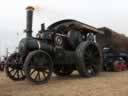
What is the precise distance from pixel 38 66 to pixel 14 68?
1412 mm

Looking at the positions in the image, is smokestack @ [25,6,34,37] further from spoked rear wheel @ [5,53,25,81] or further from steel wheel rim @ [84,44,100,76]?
steel wheel rim @ [84,44,100,76]

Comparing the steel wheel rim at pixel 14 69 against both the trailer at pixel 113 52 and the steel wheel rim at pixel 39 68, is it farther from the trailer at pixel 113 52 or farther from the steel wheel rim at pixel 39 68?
the trailer at pixel 113 52

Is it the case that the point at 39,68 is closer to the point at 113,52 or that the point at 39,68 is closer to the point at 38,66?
the point at 38,66

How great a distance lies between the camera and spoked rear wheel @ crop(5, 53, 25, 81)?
1247cm

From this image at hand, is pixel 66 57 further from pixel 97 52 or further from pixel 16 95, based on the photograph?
pixel 16 95

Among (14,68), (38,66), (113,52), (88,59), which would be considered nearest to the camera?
(38,66)

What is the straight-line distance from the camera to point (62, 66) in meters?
13.9

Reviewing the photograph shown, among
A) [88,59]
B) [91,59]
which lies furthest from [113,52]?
[88,59]

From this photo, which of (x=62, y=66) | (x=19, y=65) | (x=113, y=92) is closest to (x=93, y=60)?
(x=62, y=66)

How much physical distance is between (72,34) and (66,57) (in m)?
1.18

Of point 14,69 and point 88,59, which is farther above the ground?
point 88,59

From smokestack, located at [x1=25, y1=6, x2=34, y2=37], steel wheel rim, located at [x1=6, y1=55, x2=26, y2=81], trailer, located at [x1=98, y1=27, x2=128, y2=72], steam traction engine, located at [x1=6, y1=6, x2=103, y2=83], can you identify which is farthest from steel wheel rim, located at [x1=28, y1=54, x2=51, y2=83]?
trailer, located at [x1=98, y1=27, x2=128, y2=72]

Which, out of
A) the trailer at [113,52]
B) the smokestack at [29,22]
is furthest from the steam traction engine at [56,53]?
the trailer at [113,52]

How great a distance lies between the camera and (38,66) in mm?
11680
